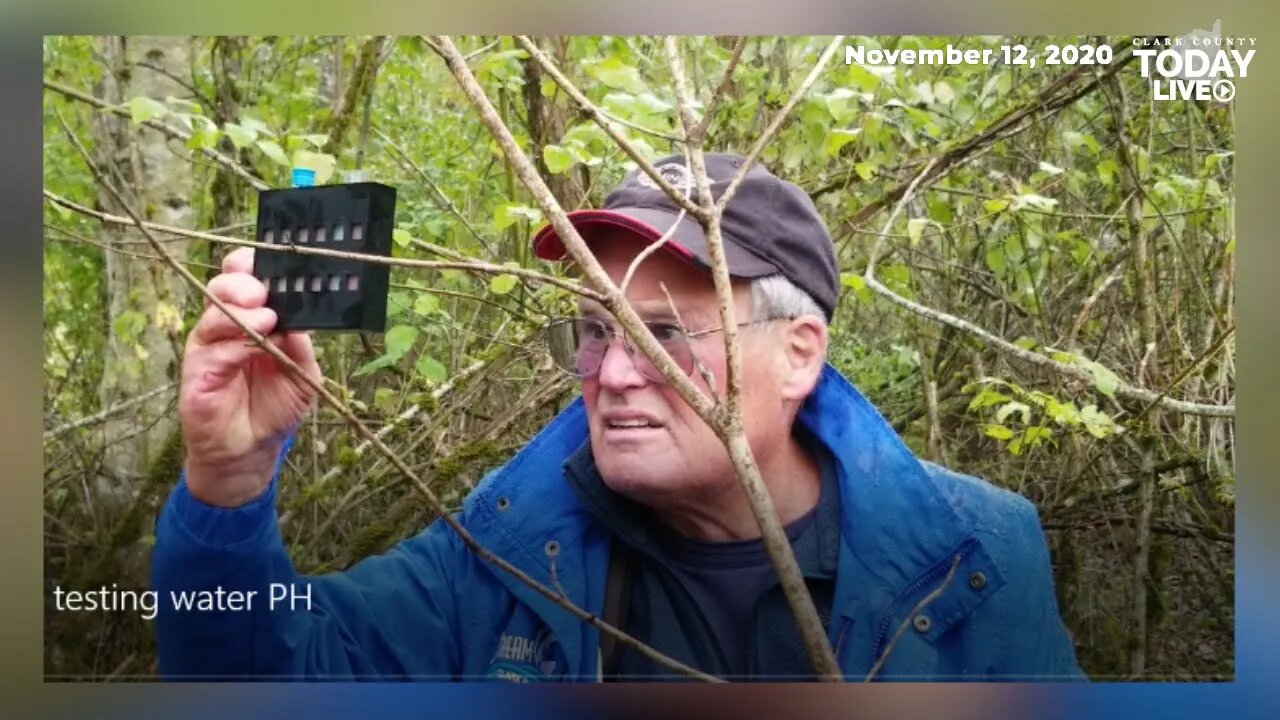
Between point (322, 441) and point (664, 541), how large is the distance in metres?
0.90

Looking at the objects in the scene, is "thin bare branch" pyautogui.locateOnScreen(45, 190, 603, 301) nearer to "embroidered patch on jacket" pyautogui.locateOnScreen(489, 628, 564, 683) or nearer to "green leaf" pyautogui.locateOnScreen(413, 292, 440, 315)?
"green leaf" pyautogui.locateOnScreen(413, 292, 440, 315)

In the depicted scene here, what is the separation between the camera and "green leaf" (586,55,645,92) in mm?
3193

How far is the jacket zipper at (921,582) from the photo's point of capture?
3.24 metres

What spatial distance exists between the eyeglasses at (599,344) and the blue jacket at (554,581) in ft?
0.38

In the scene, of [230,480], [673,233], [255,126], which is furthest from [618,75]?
[230,480]

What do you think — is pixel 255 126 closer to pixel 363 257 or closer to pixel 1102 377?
pixel 363 257

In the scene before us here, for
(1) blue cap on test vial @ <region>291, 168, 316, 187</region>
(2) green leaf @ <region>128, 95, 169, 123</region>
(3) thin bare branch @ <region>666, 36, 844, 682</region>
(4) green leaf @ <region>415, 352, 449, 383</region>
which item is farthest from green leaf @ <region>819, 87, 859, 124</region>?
(2) green leaf @ <region>128, 95, 169, 123</region>

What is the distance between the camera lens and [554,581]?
3.30 m

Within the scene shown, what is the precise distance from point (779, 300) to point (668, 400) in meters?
0.37

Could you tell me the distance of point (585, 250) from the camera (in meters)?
3.01

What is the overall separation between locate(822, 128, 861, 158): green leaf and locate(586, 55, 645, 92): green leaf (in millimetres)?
493

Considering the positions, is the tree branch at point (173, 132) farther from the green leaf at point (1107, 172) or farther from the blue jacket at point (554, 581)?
the green leaf at point (1107, 172)
